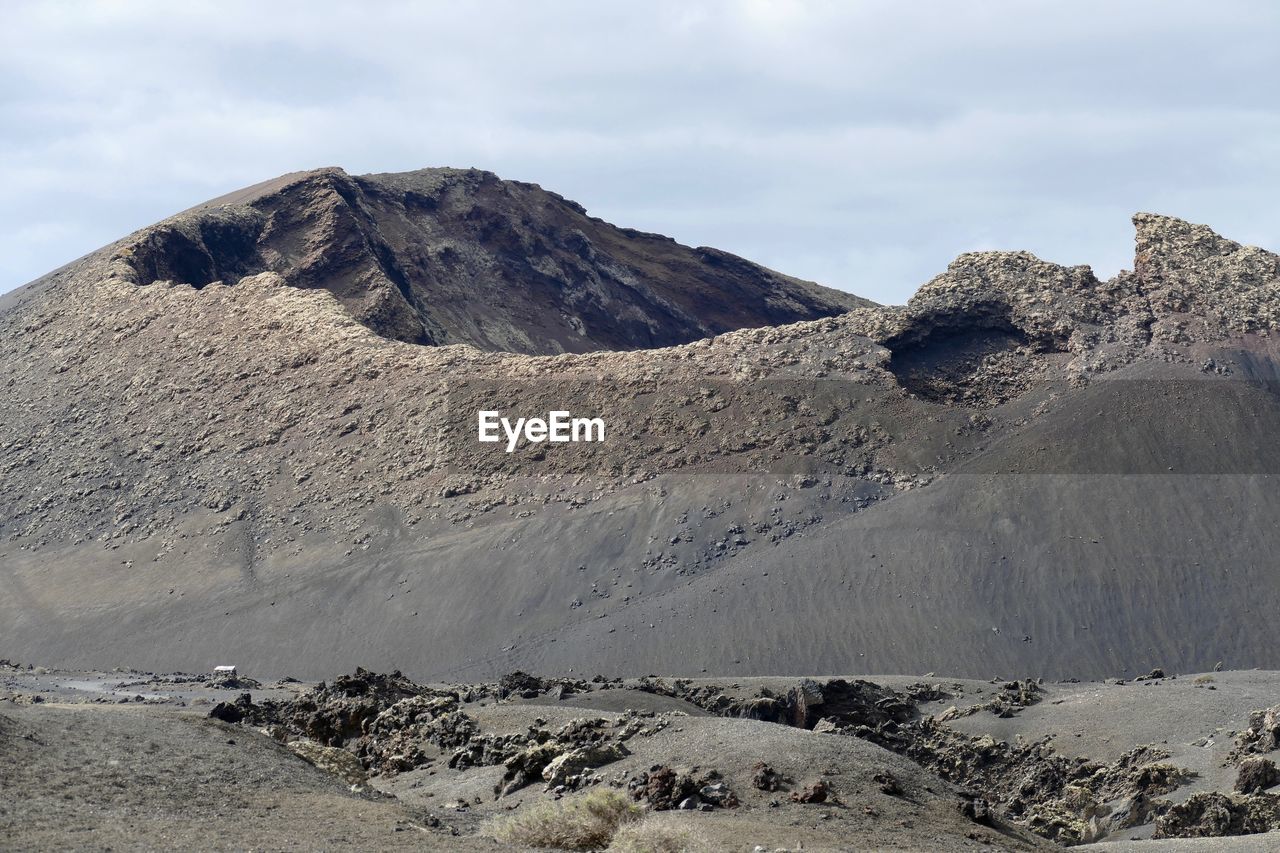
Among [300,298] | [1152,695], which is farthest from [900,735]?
[300,298]

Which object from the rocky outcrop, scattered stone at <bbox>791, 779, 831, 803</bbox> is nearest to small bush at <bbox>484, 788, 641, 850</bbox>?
scattered stone at <bbox>791, 779, 831, 803</bbox>

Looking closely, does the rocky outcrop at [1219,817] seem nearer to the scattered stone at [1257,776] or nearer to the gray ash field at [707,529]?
the gray ash field at [707,529]

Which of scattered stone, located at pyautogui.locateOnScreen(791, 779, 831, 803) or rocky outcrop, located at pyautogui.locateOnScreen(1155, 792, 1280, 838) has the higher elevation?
scattered stone, located at pyautogui.locateOnScreen(791, 779, 831, 803)

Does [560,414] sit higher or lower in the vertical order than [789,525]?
higher

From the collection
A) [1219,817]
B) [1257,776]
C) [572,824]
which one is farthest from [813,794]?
[1257,776]

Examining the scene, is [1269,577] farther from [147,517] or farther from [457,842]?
[147,517]

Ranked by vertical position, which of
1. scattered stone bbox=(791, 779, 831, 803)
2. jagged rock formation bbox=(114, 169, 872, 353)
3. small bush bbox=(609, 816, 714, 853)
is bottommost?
scattered stone bbox=(791, 779, 831, 803)

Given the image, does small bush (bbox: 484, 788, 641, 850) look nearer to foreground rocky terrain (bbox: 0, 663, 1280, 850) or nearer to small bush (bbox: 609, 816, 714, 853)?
foreground rocky terrain (bbox: 0, 663, 1280, 850)

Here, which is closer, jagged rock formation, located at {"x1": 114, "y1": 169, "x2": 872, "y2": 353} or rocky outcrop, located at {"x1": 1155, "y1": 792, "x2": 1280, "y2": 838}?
rocky outcrop, located at {"x1": 1155, "y1": 792, "x2": 1280, "y2": 838}
